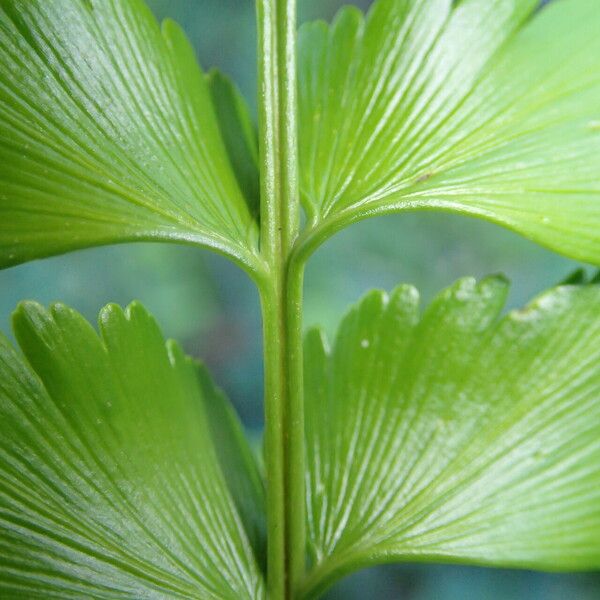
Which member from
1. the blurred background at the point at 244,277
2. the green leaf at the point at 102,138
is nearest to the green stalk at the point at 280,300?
the green leaf at the point at 102,138

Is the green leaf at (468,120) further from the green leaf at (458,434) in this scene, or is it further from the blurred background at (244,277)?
the blurred background at (244,277)

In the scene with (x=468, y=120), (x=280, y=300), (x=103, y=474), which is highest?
(x=468, y=120)

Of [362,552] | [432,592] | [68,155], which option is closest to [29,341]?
[68,155]

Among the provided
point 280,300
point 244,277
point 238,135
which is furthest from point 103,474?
point 244,277

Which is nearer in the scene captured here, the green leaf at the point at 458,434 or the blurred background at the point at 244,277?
the green leaf at the point at 458,434

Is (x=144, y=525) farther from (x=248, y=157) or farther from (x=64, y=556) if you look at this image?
(x=248, y=157)

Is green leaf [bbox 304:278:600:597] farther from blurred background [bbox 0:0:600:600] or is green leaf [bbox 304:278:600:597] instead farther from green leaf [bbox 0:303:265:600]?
blurred background [bbox 0:0:600:600]

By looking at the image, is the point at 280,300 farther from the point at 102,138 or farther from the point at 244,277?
the point at 244,277
